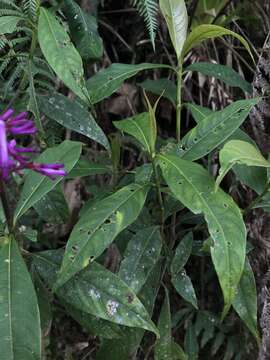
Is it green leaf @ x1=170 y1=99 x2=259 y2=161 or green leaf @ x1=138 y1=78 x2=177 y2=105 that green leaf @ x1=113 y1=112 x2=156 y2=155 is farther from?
green leaf @ x1=138 y1=78 x2=177 y2=105

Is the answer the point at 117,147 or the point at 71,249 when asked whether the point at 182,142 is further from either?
the point at 71,249

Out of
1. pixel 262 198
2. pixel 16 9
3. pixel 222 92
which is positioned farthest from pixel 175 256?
pixel 222 92

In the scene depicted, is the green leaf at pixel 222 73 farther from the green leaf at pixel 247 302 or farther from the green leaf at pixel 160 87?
the green leaf at pixel 247 302

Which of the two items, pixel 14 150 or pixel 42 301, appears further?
pixel 42 301

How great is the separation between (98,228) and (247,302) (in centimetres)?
38

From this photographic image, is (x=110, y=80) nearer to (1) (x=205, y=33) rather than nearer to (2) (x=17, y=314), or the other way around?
(1) (x=205, y=33)

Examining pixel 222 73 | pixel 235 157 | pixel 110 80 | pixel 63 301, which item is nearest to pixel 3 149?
pixel 235 157

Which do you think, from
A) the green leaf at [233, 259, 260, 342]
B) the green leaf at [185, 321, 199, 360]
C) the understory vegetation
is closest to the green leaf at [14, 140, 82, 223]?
the understory vegetation

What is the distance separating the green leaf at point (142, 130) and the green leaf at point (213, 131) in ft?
0.25

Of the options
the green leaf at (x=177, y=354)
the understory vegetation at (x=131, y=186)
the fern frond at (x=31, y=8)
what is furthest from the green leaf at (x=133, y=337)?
the fern frond at (x=31, y=8)

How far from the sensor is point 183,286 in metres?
1.30

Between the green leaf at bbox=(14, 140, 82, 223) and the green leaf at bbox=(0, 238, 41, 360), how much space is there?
0.40 ft

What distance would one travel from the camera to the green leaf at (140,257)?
122cm

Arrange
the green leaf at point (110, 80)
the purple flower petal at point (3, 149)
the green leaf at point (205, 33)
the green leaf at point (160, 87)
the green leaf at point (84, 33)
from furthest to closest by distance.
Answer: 1. the green leaf at point (160, 87)
2. the green leaf at point (84, 33)
3. the green leaf at point (110, 80)
4. the green leaf at point (205, 33)
5. the purple flower petal at point (3, 149)
